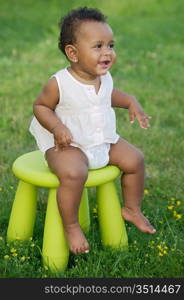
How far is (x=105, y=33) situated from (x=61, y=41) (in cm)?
24

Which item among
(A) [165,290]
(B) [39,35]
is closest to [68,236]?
(A) [165,290]

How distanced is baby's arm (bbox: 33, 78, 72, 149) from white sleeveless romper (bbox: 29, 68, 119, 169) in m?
0.03

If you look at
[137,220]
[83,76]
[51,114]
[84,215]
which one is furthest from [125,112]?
[51,114]

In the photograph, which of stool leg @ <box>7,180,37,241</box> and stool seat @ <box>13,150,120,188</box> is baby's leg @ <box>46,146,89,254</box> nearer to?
stool seat @ <box>13,150,120,188</box>

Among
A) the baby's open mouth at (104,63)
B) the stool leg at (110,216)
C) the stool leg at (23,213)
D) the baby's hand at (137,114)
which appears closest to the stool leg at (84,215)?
the stool leg at (110,216)

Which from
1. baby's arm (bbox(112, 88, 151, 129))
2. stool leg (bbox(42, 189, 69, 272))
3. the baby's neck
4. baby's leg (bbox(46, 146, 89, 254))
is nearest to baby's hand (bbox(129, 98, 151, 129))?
baby's arm (bbox(112, 88, 151, 129))

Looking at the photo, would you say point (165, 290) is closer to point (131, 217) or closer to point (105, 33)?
point (131, 217)

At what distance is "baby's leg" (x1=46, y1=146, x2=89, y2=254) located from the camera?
2.82 m

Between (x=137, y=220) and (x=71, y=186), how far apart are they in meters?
0.52

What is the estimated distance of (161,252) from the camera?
10.1ft

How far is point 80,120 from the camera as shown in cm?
295

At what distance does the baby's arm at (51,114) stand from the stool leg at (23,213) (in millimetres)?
360

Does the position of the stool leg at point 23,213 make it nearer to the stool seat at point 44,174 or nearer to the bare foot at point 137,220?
the stool seat at point 44,174

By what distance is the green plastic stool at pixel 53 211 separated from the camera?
294 centimetres
